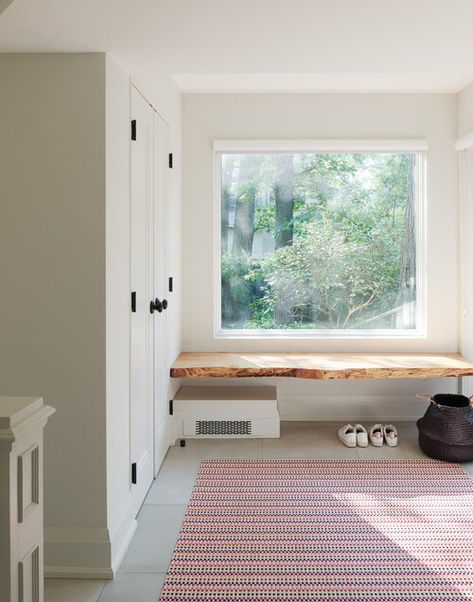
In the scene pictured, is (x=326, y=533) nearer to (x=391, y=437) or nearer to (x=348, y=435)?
(x=348, y=435)

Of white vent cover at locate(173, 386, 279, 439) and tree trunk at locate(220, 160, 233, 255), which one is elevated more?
tree trunk at locate(220, 160, 233, 255)

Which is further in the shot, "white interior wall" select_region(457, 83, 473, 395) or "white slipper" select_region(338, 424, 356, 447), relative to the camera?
"white interior wall" select_region(457, 83, 473, 395)

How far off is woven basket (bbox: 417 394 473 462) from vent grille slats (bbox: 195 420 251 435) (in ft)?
3.93

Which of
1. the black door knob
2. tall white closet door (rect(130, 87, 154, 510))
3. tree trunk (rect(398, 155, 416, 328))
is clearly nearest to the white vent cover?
tall white closet door (rect(130, 87, 154, 510))

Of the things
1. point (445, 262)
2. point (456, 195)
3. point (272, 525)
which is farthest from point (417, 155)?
point (272, 525)

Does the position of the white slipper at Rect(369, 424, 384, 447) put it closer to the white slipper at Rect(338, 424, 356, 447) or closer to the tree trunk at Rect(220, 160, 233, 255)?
the white slipper at Rect(338, 424, 356, 447)

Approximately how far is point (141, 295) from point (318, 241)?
1.97 meters

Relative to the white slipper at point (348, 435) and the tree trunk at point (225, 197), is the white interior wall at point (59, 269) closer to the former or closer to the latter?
the white slipper at point (348, 435)

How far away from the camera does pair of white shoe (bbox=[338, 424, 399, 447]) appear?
12.5 feet

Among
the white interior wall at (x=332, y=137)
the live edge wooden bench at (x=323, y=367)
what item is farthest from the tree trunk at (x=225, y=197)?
the live edge wooden bench at (x=323, y=367)

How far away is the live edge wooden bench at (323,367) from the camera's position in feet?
12.2

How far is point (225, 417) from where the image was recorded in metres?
3.94

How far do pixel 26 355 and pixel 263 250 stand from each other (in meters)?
2.51

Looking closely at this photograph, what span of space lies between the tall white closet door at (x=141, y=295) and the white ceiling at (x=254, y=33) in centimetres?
42
